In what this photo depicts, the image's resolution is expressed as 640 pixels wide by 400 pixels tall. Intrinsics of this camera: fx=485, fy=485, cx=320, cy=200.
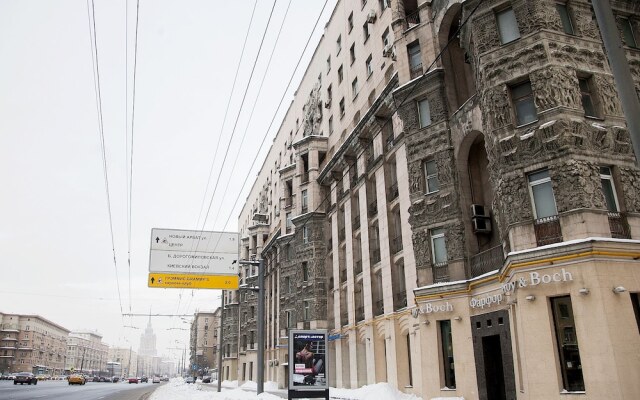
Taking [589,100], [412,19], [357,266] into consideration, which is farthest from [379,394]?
[412,19]

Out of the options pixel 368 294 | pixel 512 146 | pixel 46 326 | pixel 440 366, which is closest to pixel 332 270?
pixel 368 294

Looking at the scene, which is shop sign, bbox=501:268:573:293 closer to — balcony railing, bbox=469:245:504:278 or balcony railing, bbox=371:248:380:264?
balcony railing, bbox=469:245:504:278

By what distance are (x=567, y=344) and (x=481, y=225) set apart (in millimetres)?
7544

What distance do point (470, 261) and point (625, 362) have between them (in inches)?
335

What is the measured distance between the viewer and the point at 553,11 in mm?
18312

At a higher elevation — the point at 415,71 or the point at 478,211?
the point at 415,71

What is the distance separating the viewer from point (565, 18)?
1883 cm

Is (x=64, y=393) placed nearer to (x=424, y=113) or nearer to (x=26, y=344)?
(x=424, y=113)

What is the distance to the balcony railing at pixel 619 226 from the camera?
15.9 m

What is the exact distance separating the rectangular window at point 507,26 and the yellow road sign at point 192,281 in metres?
18.6

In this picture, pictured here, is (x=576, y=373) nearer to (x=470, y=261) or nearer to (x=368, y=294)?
(x=470, y=261)

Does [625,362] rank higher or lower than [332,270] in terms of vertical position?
lower

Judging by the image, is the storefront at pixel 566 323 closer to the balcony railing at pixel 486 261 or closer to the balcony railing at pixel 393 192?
the balcony railing at pixel 486 261

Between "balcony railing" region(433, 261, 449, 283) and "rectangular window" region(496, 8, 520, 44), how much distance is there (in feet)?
33.2
